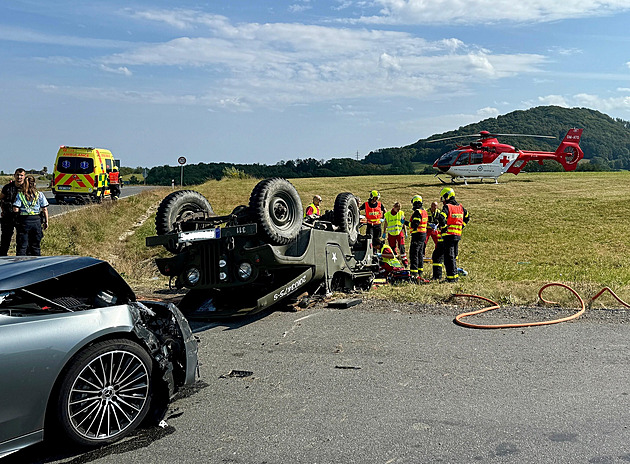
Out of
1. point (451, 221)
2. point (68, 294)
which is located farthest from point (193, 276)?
point (451, 221)

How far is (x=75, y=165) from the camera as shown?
26.8 m

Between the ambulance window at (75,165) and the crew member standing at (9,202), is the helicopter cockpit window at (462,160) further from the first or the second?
the crew member standing at (9,202)

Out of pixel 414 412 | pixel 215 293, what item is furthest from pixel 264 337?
pixel 414 412

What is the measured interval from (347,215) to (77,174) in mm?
20740

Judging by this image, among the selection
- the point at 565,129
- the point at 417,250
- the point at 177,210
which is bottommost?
the point at 417,250

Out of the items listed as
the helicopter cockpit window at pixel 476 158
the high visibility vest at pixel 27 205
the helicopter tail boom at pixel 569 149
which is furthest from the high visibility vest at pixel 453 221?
the helicopter tail boom at pixel 569 149

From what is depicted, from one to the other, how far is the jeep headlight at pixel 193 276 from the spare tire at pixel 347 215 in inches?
114

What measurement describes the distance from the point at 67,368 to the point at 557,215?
28597mm

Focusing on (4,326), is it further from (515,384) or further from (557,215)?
(557,215)

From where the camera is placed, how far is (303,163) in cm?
7025

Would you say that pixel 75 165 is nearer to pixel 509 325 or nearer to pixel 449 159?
pixel 509 325

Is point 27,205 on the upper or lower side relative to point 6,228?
upper

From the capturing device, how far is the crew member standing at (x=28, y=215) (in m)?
10.2

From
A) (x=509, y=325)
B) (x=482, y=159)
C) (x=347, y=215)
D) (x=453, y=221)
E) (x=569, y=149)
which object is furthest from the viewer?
(x=569, y=149)
